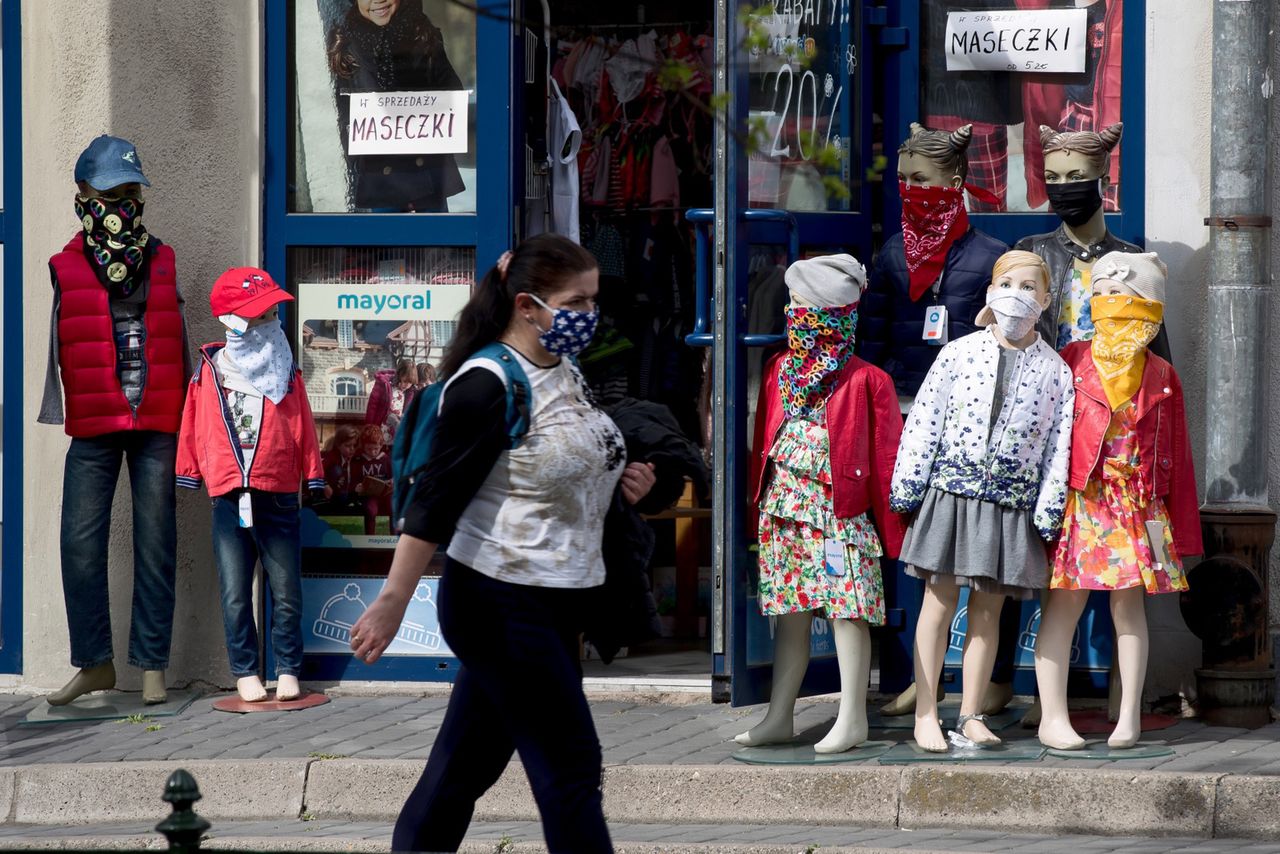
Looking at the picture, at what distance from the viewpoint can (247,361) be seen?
781cm

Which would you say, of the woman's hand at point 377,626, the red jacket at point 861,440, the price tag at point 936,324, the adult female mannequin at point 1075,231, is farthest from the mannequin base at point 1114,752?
the woman's hand at point 377,626

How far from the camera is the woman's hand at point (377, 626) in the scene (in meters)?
4.25

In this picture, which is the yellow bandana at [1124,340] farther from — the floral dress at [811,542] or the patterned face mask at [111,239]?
the patterned face mask at [111,239]

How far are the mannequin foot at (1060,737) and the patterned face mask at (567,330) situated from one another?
2.97 meters

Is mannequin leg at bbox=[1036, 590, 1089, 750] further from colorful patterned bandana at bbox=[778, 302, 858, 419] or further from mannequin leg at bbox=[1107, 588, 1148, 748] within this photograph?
colorful patterned bandana at bbox=[778, 302, 858, 419]

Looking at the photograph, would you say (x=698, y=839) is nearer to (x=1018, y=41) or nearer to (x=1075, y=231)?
(x=1075, y=231)

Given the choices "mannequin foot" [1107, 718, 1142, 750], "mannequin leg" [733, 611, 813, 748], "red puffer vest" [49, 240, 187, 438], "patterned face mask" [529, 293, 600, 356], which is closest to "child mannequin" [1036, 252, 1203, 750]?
"mannequin foot" [1107, 718, 1142, 750]

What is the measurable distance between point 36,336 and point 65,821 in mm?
2409

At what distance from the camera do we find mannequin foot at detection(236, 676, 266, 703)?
25.8 feet

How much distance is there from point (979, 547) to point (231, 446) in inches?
126

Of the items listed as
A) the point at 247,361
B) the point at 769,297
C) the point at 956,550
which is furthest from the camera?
the point at 247,361

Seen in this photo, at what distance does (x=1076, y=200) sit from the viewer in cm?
709

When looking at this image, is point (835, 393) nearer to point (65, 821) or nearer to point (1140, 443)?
point (1140, 443)

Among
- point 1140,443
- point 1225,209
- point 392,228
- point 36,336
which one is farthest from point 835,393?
point 36,336
